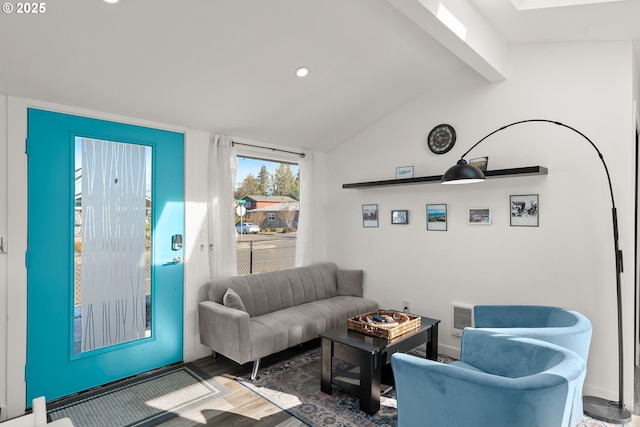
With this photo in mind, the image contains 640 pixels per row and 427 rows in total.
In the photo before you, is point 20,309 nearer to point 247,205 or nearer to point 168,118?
point 168,118

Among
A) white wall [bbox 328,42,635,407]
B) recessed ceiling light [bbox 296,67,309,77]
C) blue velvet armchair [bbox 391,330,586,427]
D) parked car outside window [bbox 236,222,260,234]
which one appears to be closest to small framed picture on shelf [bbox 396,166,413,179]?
white wall [bbox 328,42,635,407]

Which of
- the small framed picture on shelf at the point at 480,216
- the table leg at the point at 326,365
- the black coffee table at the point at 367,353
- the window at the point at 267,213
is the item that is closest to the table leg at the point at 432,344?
the black coffee table at the point at 367,353

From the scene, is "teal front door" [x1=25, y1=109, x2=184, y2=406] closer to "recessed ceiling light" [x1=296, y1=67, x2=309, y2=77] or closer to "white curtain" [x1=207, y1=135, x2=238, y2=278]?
"white curtain" [x1=207, y1=135, x2=238, y2=278]

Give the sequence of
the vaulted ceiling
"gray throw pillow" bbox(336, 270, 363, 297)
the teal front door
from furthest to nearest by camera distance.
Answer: "gray throw pillow" bbox(336, 270, 363, 297) → the teal front door → the vaulted ceiling

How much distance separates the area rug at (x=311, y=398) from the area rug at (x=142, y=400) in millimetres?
395

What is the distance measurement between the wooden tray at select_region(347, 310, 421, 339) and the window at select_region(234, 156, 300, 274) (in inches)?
64.3

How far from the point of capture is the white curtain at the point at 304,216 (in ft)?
15.5

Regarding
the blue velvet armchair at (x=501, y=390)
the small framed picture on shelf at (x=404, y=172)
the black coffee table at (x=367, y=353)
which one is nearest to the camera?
the blue velvet armchair at (x=501, y=390)

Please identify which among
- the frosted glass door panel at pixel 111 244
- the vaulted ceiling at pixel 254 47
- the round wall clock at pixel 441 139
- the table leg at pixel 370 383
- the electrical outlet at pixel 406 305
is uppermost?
the vaulted ceiling at pixel 254 47

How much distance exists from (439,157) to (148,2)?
2974 millimetres

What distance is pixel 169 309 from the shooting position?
3.56 metres

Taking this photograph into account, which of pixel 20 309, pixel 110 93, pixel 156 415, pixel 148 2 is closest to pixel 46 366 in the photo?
pixel 20 309

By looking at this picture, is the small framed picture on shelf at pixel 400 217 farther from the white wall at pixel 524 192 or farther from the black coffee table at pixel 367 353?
the black coffee table at pixel 367 353

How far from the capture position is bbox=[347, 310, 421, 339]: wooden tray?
2.92 m
